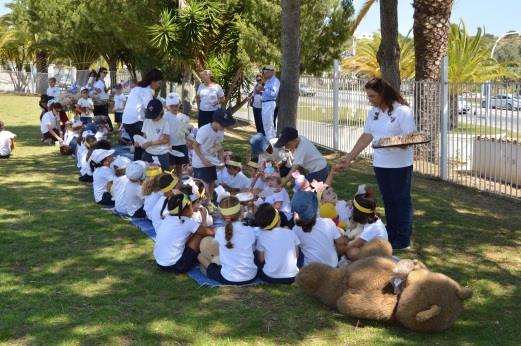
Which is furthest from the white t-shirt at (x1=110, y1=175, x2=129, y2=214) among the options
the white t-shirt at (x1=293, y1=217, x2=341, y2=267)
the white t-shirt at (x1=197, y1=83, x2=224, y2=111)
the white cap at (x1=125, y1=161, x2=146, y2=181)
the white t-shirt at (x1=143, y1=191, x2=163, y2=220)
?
the white t-shirt at (x1=197, y1=83, x2=224, y2=111)

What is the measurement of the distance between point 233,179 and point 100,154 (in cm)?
233

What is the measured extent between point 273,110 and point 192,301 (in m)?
8.34

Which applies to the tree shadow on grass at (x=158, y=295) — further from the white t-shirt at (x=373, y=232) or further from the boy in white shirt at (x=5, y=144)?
the boy in white shirt at (x=5, y=144)

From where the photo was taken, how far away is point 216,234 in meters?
5.88

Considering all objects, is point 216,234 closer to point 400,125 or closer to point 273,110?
point 400,125

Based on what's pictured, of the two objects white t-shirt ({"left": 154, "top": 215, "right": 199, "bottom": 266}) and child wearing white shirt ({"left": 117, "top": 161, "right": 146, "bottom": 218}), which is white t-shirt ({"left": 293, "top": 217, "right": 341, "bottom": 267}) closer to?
white t-shirt ({"left": 154, "top": 215, "right": 199, "bottom": 266})

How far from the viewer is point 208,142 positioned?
8445 millimetres

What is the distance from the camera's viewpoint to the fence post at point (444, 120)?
10938 mm

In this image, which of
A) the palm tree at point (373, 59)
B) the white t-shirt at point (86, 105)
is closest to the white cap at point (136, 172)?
the white t-shirt at point (86, 105)

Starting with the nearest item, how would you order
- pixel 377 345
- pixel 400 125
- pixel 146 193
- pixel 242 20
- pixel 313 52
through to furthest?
1. pixel 377 345
2. pixel 400 125
3. pixel 146 193
4. pixel 242 20
5. pixel 313 52

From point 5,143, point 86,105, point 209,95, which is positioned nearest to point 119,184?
point 209,95

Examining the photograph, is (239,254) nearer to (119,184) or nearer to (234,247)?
(234,247)

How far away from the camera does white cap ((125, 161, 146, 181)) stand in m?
8.42

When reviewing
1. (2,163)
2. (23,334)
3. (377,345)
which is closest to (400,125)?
(377,345)
